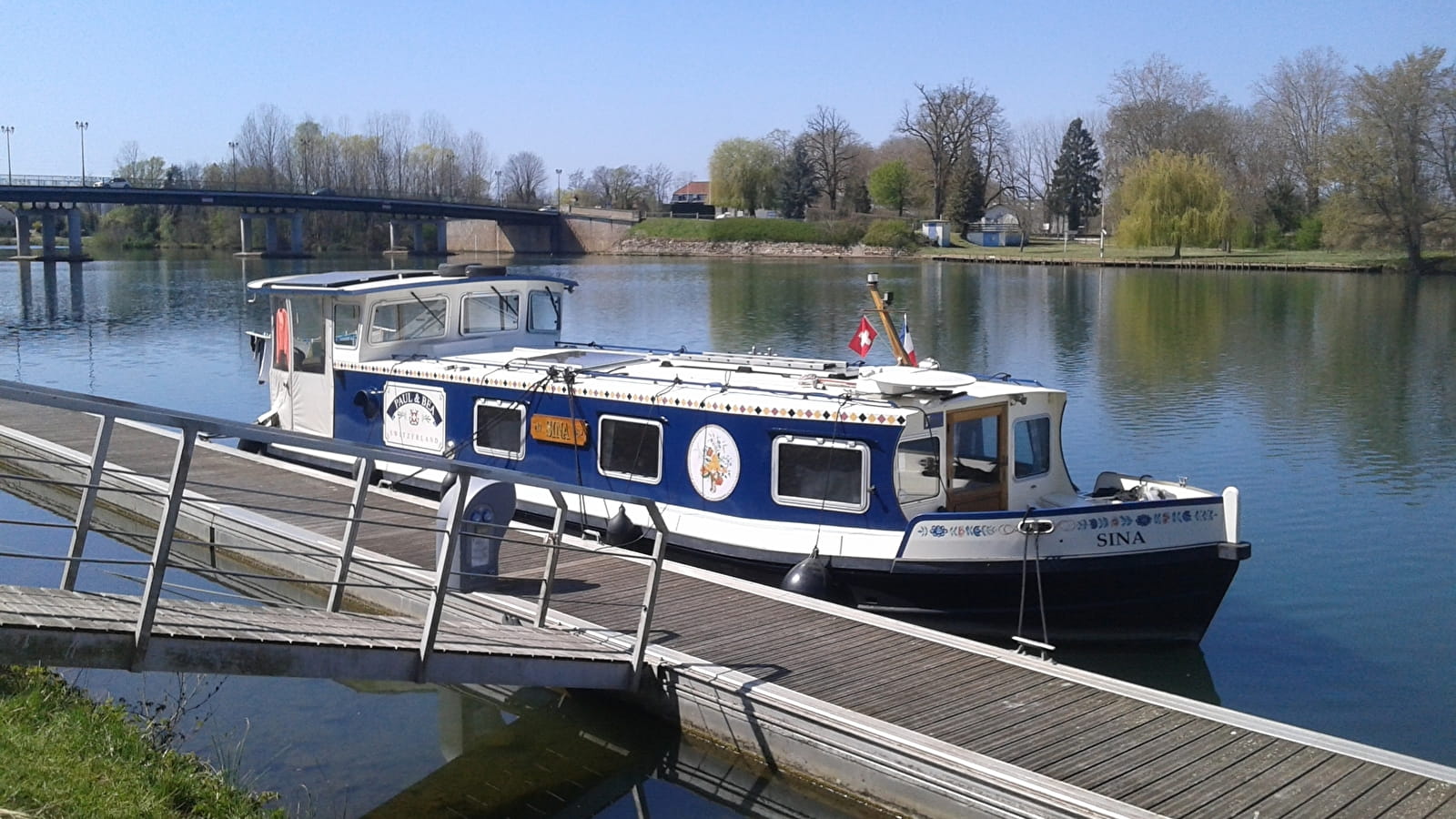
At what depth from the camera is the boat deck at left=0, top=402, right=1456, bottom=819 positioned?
27.2ft

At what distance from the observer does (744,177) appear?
4904 inches

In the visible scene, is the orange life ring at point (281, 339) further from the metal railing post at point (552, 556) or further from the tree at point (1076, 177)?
the tree at point (1076, 177)

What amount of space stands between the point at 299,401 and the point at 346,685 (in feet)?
25.7

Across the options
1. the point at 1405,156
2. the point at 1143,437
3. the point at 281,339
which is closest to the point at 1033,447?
the point at 281,339

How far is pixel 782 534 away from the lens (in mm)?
13797

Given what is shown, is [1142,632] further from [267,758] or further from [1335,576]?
[267,758]

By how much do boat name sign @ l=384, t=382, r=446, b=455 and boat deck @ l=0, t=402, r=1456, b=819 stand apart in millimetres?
3748

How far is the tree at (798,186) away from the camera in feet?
385

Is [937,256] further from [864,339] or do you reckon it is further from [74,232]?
[864,339]

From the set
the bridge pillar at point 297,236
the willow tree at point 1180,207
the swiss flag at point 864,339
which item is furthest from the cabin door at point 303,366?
the bridge pillar at point 297,236

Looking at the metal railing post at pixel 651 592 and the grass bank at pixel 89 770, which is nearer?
the grass bank at pixel 89 770

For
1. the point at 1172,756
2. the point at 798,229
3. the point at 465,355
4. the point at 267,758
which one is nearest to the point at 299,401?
the point at 465,355

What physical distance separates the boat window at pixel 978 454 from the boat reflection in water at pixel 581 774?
4.86m

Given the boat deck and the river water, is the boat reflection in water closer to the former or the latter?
the river water
